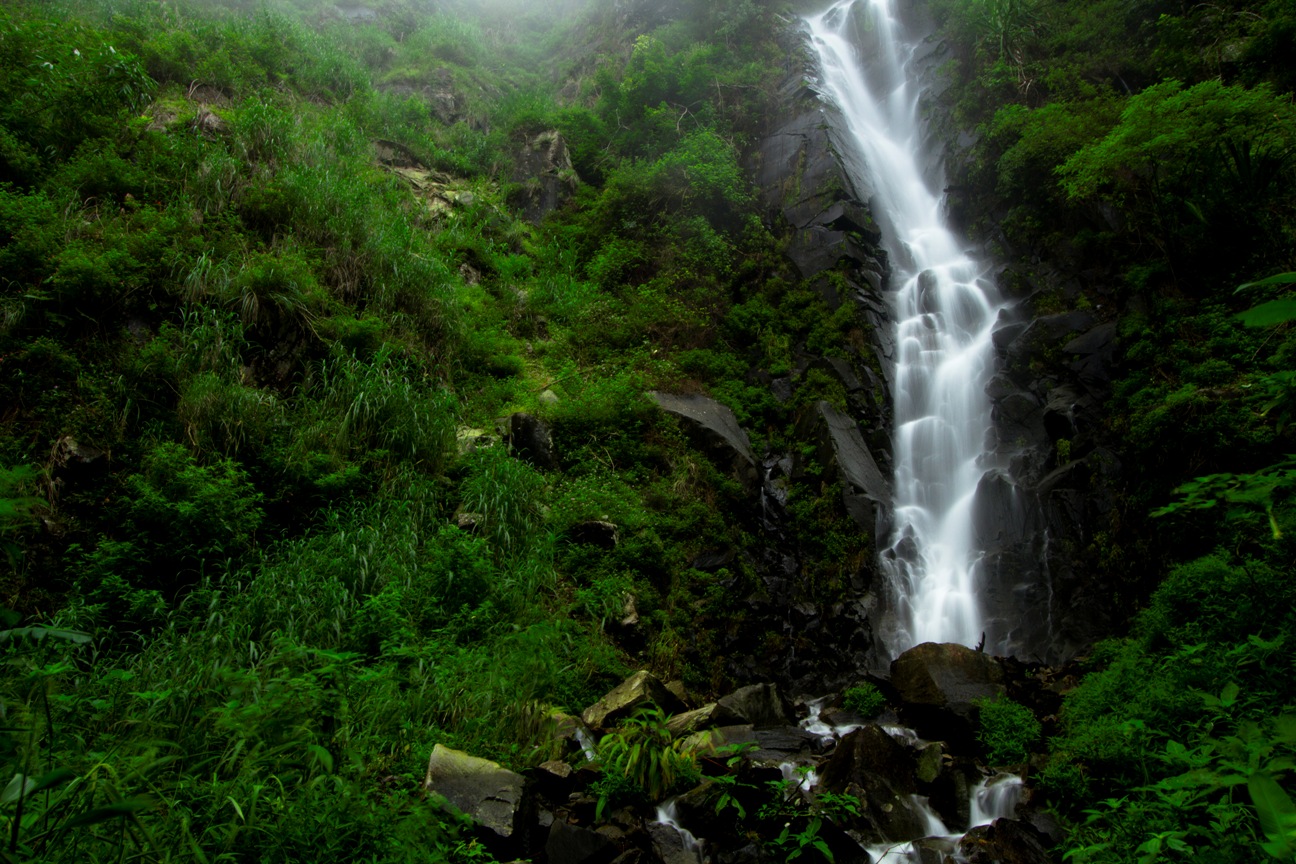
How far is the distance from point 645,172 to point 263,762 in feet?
42.2

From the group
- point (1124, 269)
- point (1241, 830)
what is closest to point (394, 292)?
point (1241, 830)

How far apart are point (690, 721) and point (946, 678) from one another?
2.76 meters

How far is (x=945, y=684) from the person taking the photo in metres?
6.55

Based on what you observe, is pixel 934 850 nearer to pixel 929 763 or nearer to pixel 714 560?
pixel 929 763

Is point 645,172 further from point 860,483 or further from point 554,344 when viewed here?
point 860,483

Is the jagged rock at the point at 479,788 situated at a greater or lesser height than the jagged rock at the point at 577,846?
greater

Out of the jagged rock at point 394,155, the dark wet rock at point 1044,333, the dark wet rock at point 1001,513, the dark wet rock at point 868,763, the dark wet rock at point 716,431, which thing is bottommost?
the dark wet rock at point 868,763

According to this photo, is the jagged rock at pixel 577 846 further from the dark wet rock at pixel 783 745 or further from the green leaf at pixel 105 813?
the green leaf at pixel 105 813

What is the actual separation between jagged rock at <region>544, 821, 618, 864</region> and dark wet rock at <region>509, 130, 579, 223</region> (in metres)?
12.9

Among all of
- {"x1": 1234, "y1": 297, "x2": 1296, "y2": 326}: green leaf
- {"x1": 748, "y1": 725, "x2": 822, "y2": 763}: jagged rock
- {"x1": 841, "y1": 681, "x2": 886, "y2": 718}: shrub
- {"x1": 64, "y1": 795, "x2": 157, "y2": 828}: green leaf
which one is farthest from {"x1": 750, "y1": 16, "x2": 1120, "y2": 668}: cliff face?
{"x1": 64, "y1": 795, "x2": 157, "y2": 828}: green leaf

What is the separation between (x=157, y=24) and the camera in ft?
40.8

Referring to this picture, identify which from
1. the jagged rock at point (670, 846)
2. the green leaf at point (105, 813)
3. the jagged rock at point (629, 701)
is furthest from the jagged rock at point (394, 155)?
the green leaf at point (105, 813)

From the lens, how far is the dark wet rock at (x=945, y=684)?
632 cm

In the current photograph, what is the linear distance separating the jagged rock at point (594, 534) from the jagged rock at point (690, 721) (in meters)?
2.30
